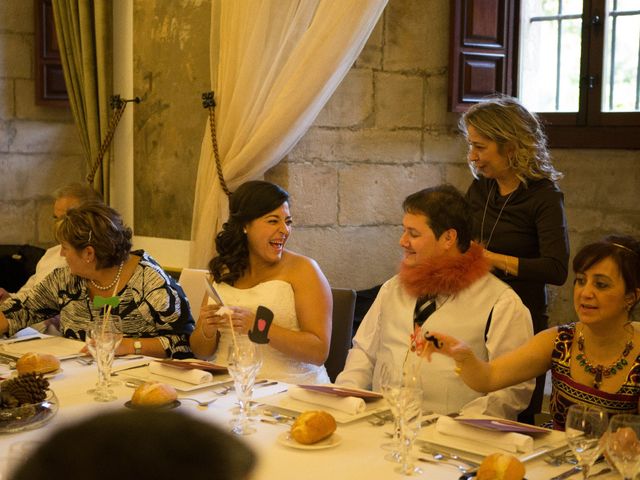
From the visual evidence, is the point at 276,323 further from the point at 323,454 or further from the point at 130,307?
the point at 323,454

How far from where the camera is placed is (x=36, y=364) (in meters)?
2.88

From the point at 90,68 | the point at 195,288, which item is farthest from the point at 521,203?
the point at 90,68

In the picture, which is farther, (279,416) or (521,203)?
(521,203)

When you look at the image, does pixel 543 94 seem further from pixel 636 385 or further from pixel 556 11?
pixel 636 385

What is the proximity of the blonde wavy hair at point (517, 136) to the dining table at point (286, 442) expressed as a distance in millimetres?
1366

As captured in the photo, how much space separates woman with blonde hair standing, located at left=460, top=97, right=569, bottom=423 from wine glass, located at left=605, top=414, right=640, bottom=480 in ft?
5.23

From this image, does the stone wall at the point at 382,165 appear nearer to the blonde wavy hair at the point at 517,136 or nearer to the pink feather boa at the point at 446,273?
the blonde wavy hair at the point at 517,136

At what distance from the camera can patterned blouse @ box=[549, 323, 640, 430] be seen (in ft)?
8.02

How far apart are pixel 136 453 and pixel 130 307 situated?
2.94 meters

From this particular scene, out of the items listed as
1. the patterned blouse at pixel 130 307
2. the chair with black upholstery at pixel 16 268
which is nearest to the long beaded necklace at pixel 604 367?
the patterned blouse at pixel 130 307

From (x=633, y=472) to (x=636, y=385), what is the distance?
61 centimetres

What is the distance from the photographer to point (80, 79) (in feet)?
19.6

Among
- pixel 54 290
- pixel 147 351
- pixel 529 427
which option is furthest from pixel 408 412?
pixel 54 290

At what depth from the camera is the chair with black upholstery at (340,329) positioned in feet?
11.9
